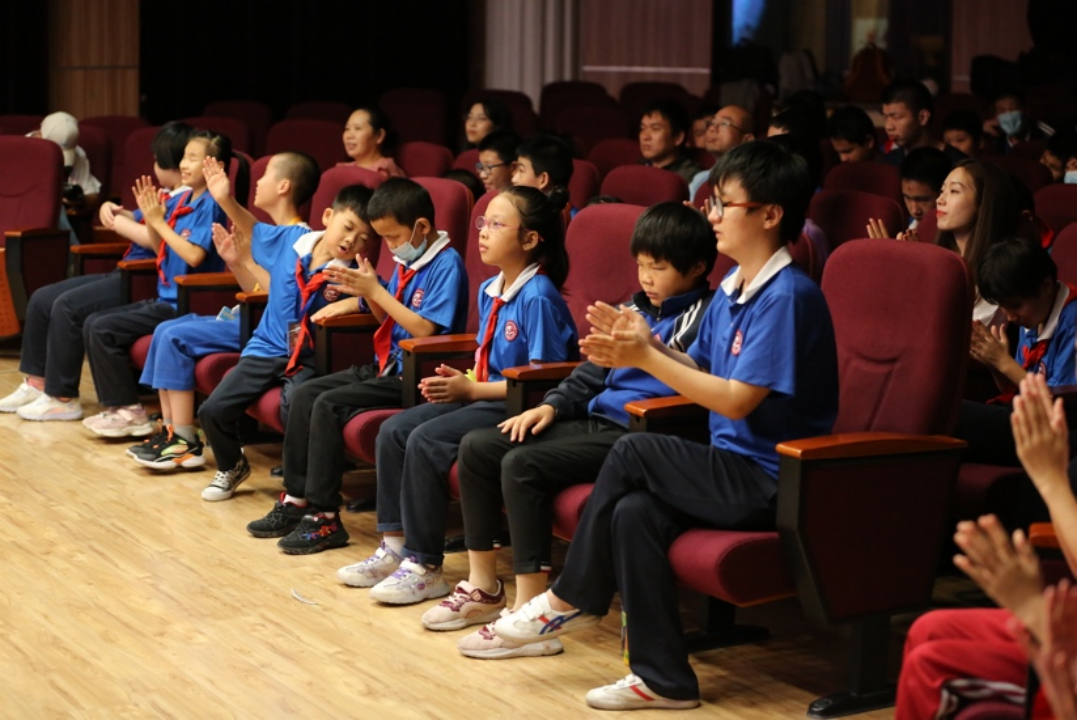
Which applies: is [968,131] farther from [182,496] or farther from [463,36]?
[463,36]

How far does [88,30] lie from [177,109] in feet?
2.90

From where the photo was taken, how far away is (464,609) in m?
3.58

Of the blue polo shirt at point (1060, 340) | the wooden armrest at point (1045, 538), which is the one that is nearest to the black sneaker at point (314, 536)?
the blue polo shirt at point (1060, 340)

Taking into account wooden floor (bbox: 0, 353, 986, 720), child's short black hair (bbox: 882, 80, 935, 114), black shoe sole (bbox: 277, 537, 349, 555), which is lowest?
wooden floor (bbox: 0, 353, 986, 720)

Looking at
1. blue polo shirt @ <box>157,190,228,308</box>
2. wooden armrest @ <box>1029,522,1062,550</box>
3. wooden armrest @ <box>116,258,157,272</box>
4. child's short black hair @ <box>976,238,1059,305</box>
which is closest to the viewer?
wooden armrest @ <box>1029,522,1062,550</box>

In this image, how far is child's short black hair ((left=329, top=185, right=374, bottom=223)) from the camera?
442cm

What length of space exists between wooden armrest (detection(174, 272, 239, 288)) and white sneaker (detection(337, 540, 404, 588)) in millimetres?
1499

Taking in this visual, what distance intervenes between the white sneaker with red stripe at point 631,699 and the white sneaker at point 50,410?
119 inches

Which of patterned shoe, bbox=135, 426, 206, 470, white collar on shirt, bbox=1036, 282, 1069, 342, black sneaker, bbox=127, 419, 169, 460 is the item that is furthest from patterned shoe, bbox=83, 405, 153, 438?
white collar on shirt, bbox=1036, 282, 1069, 342

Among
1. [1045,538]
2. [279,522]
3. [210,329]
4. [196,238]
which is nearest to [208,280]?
[196,238]

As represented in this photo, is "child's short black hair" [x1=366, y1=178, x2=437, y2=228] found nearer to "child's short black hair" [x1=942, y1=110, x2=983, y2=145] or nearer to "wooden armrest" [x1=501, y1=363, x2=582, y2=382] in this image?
"wooden armrest" [x1=501, y1=363, x2=582, y2=382]

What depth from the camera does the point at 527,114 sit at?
349 inches

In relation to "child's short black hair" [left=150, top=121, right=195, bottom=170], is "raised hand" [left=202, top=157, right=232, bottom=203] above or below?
below

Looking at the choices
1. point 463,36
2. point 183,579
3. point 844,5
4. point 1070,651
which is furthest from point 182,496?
point 844,5
